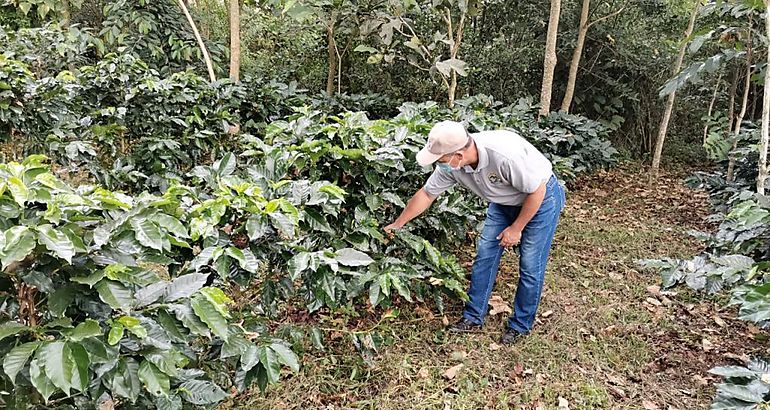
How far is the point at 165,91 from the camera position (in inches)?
162

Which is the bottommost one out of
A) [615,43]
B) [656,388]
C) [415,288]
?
[656,388]

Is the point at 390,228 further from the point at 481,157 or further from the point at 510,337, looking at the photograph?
the point at 510,337

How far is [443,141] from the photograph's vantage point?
7.71 feet

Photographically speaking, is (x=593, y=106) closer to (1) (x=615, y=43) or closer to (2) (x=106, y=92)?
(1) (x=615, y=43)

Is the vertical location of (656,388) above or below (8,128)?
below

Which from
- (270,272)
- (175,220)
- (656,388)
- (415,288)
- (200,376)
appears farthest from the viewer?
(415,288)

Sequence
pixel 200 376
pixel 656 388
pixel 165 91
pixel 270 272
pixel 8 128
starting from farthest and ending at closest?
pixel 165 91 → pixel 8 128 → pixel 656 388 → pixel 270 272 → pixel 200 376

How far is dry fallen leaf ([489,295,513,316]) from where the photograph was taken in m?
3.30

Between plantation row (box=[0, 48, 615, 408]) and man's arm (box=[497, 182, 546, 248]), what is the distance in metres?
0.37

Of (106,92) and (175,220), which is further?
(106,92)

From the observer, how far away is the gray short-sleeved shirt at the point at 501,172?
8.30ft

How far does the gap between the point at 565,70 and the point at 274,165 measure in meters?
6.01

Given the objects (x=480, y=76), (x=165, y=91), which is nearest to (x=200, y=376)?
(x=165, y=91)

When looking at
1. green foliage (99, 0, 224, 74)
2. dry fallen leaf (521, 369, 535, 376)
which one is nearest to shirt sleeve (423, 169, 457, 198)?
dry fallen leaf (521, 369, 535, 376)
